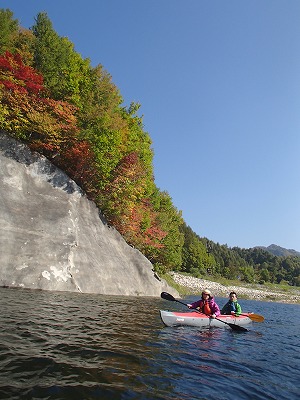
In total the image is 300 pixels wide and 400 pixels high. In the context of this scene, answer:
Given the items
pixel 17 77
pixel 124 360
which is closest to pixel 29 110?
pixel 17 77

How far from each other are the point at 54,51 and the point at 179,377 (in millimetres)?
27991

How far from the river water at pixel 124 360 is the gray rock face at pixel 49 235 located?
5.87 metres

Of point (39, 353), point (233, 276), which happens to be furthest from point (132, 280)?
point (233, 276)

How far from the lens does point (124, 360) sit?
7.54 metres

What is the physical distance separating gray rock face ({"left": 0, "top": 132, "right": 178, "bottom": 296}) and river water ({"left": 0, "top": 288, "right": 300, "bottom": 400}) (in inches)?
231

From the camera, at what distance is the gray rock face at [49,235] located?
19.0 metres

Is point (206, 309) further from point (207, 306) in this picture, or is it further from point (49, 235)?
point (49, 235)

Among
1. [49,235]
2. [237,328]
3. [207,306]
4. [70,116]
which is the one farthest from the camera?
[70,116]

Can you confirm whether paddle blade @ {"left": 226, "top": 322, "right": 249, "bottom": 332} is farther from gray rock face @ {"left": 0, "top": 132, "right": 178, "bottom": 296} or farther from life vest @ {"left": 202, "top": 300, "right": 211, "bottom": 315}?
gray rock face @ {"left": 0, "top": 132, "right": 178, "bottom": 296}

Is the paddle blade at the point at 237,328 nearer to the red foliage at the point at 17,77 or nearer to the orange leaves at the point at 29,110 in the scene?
the orange leaves at the point at 29,110

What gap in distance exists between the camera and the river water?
5668 millimetres

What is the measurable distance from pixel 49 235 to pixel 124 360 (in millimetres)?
14820

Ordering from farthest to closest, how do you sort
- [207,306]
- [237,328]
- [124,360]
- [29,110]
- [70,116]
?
[70,116] < [29,110] < [207,306] < [237,328] < [124,360]

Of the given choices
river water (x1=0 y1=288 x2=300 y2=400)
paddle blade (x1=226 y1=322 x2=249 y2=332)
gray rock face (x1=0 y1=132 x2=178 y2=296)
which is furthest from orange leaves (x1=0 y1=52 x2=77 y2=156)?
paddle blade (x1=226 y1=322 x2=249 y2=332)
